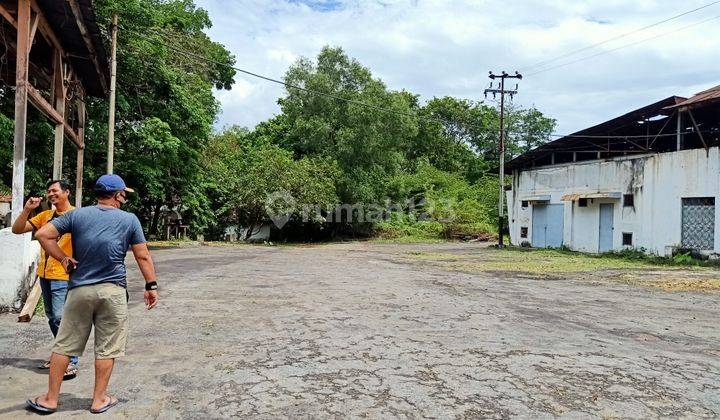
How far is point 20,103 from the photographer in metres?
7.51

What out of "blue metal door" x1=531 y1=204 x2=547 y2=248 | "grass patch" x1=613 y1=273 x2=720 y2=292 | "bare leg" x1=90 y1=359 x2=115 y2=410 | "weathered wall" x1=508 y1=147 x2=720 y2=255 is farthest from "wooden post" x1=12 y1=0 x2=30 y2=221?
"blue metal door" x1=531 y1=204 x2=547 y2=248

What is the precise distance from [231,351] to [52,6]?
21.8 feet

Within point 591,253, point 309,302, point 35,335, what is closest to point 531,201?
point 591,253

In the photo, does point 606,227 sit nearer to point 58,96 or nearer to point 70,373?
point 58,96

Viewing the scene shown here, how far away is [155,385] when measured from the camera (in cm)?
433

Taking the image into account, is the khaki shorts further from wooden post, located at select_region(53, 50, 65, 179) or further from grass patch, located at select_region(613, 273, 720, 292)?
grass patch, located at select_region(613, 273, 720, 292)

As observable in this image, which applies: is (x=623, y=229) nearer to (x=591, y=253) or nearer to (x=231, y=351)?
(x=591, y=253)

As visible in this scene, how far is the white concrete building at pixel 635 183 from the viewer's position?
18562 millimetres

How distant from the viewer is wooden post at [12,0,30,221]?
7469 millimetres

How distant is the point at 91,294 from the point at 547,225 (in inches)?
976

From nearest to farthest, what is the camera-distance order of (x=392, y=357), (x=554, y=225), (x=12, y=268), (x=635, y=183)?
(x=392, y=357), (x=12, y=268), (x=635, y=183), (x=554, y=225)

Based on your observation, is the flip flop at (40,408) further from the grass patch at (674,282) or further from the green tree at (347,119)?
the green tree at (347,119)

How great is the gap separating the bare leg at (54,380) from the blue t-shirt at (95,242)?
0.50 m

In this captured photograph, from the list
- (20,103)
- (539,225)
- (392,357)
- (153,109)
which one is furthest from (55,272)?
(539,225)
